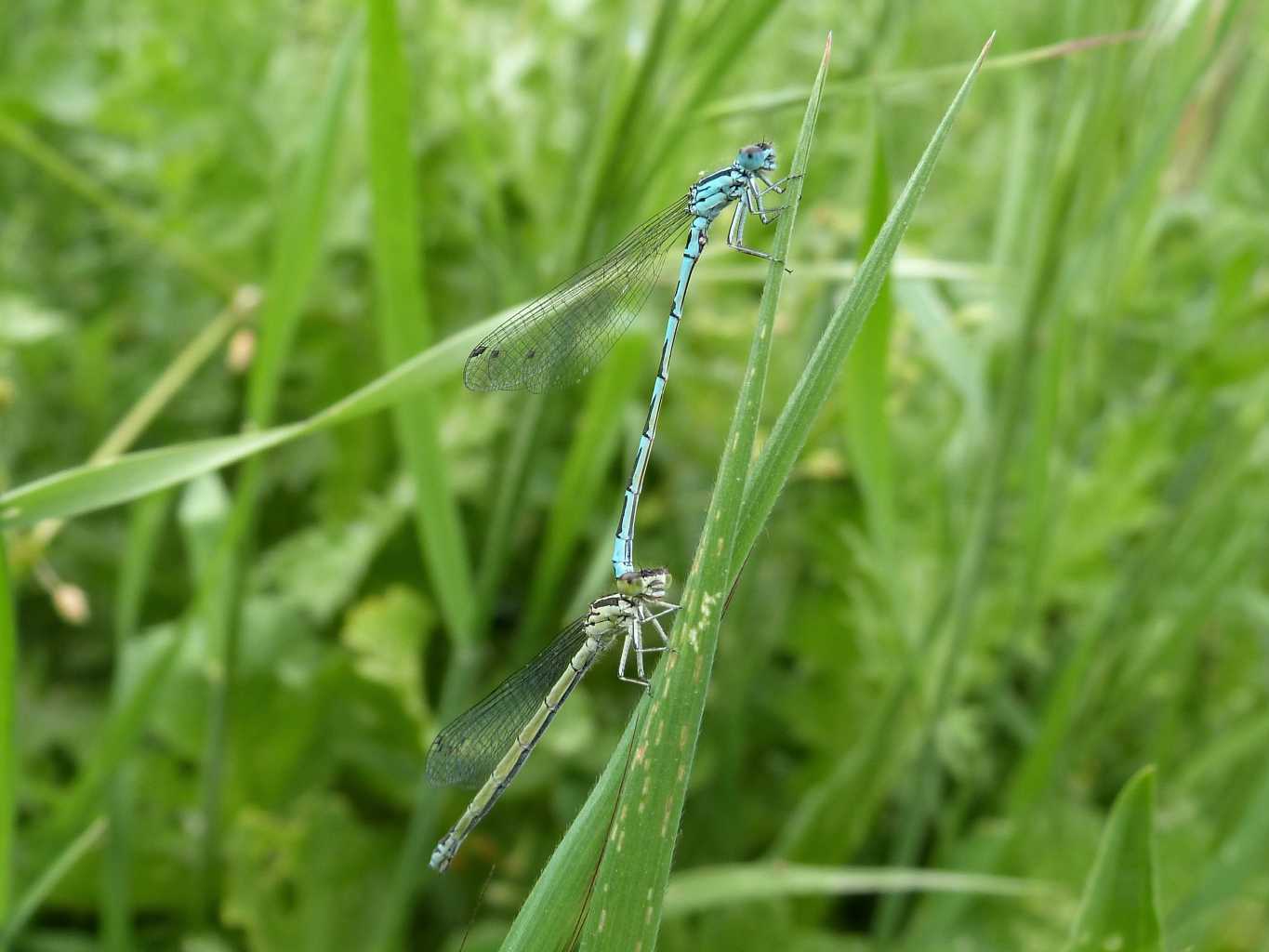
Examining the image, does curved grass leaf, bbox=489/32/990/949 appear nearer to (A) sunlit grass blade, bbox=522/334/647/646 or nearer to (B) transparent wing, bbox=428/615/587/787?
(B) transparent wing, bbox=428/615/587/787

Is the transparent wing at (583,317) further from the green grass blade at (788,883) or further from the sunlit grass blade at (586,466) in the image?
the green grass blade at (788,883)

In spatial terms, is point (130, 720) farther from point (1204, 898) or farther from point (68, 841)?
point (1204, 898)

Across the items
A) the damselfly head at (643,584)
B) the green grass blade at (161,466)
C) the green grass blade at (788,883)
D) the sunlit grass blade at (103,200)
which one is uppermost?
the sunlit grass blade at (103,200)

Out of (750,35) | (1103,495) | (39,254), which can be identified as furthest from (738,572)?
(39,254)

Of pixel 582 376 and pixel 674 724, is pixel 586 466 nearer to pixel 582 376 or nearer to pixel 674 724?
pixel 582 376

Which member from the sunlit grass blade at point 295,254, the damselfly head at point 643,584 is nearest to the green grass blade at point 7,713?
the sunlit grass blade at point 295,254

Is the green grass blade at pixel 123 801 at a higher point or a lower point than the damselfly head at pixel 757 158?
lower

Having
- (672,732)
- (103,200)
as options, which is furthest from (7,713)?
(103,200)
